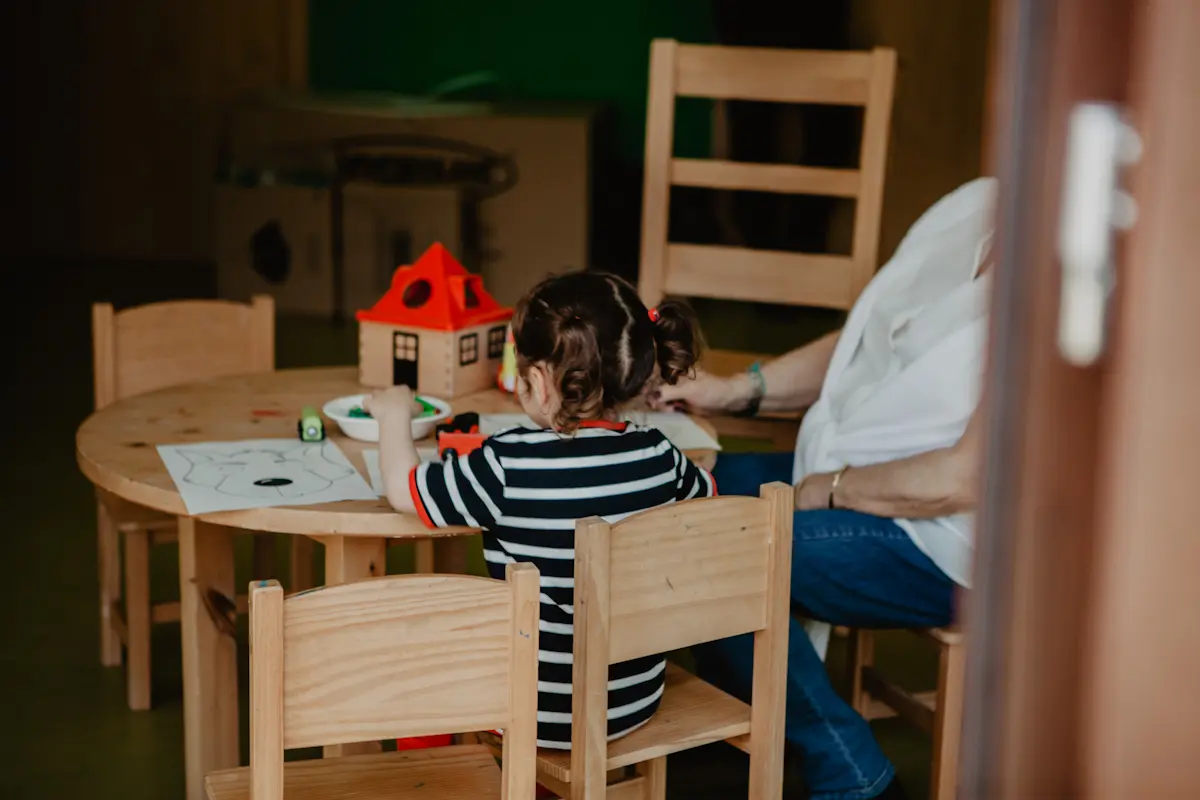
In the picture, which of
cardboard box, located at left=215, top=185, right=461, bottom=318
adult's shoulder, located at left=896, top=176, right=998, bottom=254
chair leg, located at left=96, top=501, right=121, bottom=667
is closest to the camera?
adult's shoulder, located at left=896, top=176, right=998, bottom=254

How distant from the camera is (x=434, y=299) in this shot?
7.56 ft

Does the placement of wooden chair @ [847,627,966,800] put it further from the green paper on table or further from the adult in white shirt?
the green paper on table

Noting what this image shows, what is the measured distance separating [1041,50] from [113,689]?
2711 millimetres

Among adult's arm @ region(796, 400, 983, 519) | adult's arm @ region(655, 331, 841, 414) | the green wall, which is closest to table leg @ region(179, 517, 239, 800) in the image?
adult's arm @ region(655, 331, 841, 414)

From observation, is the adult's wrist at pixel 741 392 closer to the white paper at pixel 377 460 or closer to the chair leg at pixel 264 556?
the white paper at pixel 377 460

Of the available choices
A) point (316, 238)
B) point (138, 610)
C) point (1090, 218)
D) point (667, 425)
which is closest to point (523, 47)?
point (316, 238)

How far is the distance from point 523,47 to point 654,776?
19.6 feet

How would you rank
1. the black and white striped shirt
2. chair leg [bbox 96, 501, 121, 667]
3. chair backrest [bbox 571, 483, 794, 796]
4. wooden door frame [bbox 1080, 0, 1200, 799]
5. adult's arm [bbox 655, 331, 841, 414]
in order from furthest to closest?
1. chair leg [bbox 96, 501, 121, 667]
2. adult's arm [bbox 655, 331, 841, 414]
3. the black and white striped shirt
4. chair backrest [bbox 571, 483, 794, 796]
5. wooden door frame [bbox 1080, 0, 1200, 799]

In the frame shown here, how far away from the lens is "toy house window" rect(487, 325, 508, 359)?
2.39 m

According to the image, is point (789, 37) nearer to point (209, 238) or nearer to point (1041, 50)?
point (209, 238)

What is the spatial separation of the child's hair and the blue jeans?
18.1 inches

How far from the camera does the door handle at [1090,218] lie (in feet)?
1.32

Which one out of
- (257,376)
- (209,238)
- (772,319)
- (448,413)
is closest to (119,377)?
(257,376)

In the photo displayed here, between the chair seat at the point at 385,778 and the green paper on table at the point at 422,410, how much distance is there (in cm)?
63
